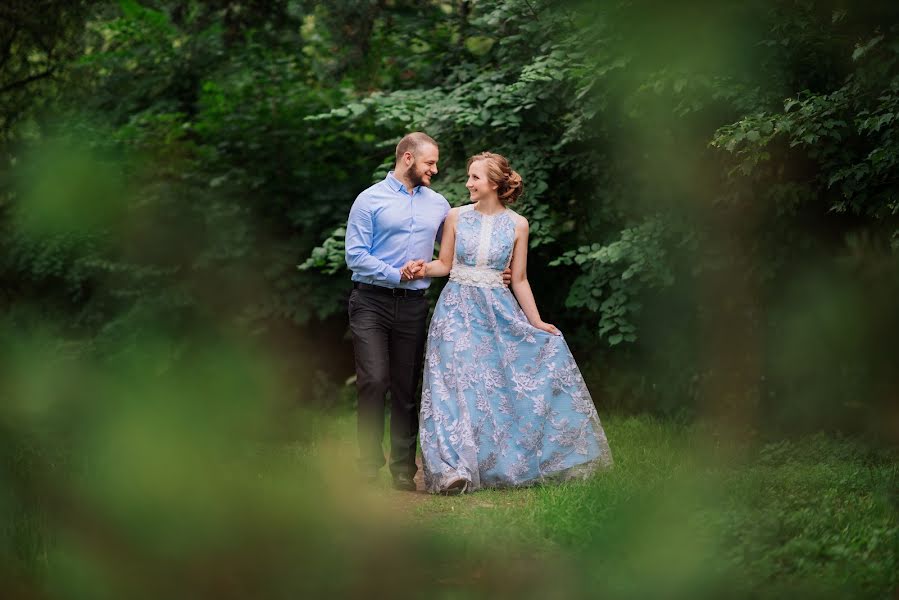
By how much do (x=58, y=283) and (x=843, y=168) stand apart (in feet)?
31.4

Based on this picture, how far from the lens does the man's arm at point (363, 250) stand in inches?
234

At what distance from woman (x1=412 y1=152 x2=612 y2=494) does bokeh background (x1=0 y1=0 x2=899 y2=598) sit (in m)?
0.32

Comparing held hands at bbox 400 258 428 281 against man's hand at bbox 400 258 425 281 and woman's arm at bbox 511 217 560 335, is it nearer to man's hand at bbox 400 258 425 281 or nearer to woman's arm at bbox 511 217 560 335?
man's hand at bbox 400 258 425 281

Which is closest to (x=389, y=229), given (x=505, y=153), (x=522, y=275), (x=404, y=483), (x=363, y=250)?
(x=363, y=250)

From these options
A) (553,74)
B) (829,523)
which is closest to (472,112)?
(553,74)

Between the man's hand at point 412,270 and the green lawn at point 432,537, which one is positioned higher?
the man's hand at point 412,270

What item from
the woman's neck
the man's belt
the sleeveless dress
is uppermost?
the woman's neck

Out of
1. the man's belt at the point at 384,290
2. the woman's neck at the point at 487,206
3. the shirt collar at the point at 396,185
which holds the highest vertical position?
the shirt collar at the point at 396,185

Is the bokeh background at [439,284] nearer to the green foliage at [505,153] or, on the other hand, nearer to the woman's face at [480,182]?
the green foliage at [505,153]

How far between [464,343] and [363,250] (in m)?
0.79

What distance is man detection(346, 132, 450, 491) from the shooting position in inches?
239

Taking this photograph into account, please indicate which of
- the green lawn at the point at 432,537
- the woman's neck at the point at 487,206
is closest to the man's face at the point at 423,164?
the woman's neck at the point at 487,206

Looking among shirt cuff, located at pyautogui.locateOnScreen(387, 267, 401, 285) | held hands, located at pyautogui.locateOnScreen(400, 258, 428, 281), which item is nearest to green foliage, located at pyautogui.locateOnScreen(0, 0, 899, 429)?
held hands, located at pyautogui.locateOnScreen(400, 258, 428, 281)

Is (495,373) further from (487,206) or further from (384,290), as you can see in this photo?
(487,206)
